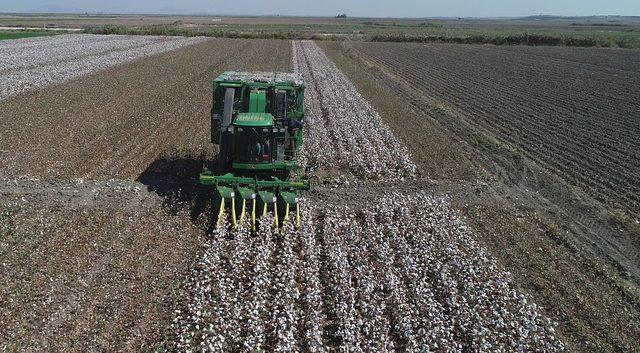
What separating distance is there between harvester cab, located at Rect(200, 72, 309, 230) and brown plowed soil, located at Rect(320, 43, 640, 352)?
4.95 meters

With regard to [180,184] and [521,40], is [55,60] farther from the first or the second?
Result: [521,40]

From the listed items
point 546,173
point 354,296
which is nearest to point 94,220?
point 354,296

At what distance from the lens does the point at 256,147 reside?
12.6m

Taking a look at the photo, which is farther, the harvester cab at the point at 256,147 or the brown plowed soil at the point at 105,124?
the brown plowed soil at the point at 105,124

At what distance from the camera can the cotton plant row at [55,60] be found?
97.2 ft

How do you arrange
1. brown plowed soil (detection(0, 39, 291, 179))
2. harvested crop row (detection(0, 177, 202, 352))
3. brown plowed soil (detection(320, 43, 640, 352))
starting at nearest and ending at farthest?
harvested crop row (detection(0, 177, 202, 352)), brown plowed soil (detection(320, 43, 640, 352)), brown plowed soil (detection(0, 39, 291, 179))

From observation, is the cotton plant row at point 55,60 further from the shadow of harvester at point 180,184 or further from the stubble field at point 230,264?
the shadow of harvester at point 180,184

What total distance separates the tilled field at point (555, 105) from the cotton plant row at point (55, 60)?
74.0 feet

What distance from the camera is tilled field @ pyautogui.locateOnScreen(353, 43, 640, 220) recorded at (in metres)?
18.3

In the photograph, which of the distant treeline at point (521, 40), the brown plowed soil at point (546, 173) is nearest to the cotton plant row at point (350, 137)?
the brown plowed soil at point (546, 173)

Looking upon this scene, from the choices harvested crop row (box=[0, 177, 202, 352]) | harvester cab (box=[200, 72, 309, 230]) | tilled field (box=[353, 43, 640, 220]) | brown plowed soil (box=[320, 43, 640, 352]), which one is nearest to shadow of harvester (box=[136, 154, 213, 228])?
harvested crop row (box=[0, 177, 202, 352])

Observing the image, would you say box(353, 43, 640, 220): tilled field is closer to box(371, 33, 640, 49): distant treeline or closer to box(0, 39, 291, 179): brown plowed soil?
box(0, 39, 291, 179): brown plowed soil

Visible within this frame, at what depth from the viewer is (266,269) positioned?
10.0 metres

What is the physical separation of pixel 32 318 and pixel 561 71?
49.9 metres
